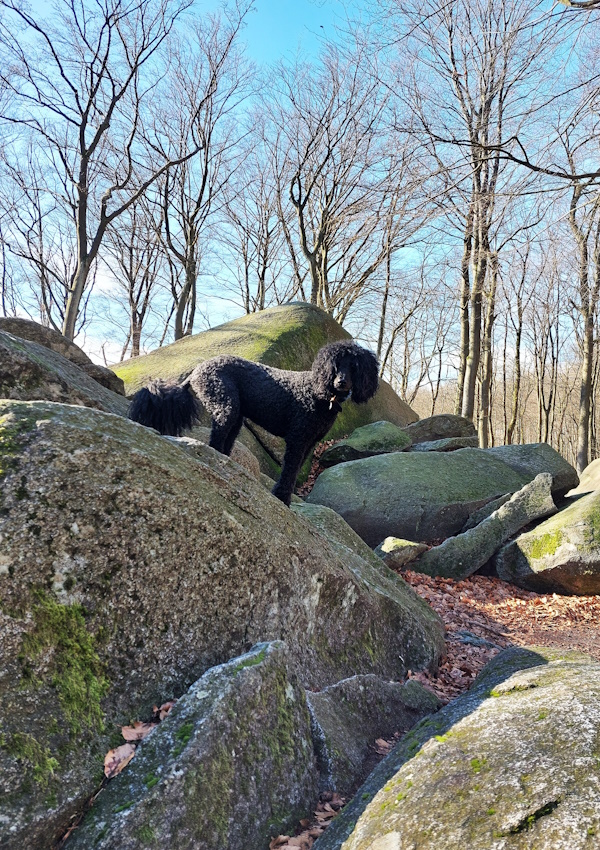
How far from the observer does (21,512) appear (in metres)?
2.27

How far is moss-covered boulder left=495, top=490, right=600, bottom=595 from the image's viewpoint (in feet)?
24.5

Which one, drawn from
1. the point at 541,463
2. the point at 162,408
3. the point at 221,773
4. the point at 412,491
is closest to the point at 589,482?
the point at 541,463

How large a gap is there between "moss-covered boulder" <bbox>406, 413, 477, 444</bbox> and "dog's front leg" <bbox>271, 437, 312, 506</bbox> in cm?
709

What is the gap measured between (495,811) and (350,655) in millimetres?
1907

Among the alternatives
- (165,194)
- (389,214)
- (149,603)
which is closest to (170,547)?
(149,603)

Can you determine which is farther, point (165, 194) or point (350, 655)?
point (165, 194)

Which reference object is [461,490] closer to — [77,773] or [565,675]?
[565,675]

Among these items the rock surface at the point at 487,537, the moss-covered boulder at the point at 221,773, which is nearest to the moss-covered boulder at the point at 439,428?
the rock surface at the point at 487,537

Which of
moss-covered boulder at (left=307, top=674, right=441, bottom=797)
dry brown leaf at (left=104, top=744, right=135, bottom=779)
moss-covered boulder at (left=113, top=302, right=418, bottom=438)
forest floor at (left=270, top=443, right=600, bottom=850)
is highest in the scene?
moss-covered boulder at (left=113, top=302, right=418, bottom=438)

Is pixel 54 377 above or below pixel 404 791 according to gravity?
above

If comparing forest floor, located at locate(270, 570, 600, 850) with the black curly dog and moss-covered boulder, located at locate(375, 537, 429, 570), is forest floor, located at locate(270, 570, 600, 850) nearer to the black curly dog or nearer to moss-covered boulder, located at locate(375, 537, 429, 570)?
moss-covered boulder, located at locate(375, 537, 429, 570)

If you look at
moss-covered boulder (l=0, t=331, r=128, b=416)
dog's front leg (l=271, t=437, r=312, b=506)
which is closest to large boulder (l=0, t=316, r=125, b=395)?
moss-covered boulder (l=0, t=331, r=128, b=416)

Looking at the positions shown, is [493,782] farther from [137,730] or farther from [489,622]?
[489,622]

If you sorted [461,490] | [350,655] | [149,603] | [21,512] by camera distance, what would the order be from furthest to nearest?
[461,490] < [350,655] < [149,603] < [21,512]
